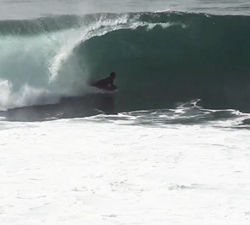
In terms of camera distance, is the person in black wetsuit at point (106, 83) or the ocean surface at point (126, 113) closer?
the ocean surface at point (126, 113)

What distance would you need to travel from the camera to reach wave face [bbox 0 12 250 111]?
60.2 ft

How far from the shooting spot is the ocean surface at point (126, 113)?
10.4 meters

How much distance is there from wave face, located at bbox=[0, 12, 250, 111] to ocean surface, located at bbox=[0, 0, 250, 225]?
3cm

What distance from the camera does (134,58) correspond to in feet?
72.1

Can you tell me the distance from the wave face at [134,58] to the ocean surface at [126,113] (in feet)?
0.10

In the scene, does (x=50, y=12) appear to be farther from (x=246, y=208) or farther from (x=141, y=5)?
(x=246, y=208)

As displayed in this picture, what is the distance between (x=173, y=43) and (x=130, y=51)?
135 cm

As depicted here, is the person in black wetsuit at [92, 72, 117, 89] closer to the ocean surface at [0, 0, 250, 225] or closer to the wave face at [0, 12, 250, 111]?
the wave face at [0, 12, 250, 111]

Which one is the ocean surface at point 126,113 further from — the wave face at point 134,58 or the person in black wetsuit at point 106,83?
the person in black wetsuit at point 106,83

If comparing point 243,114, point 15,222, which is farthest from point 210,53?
point 15,222

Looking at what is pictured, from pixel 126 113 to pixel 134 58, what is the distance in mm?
5636

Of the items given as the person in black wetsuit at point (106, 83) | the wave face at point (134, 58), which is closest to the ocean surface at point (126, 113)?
the wave face at point (134, 58)

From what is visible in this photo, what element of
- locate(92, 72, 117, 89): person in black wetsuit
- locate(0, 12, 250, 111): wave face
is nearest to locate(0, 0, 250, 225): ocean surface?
locate(0, 12, 250, 111): wave face

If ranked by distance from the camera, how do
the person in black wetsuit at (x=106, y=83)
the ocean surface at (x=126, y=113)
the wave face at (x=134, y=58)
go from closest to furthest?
the ocean surface at (x=126, y=113)
the wave face at (x=134, y=58)
the person in black wetsuit at (x=106, y=83)
